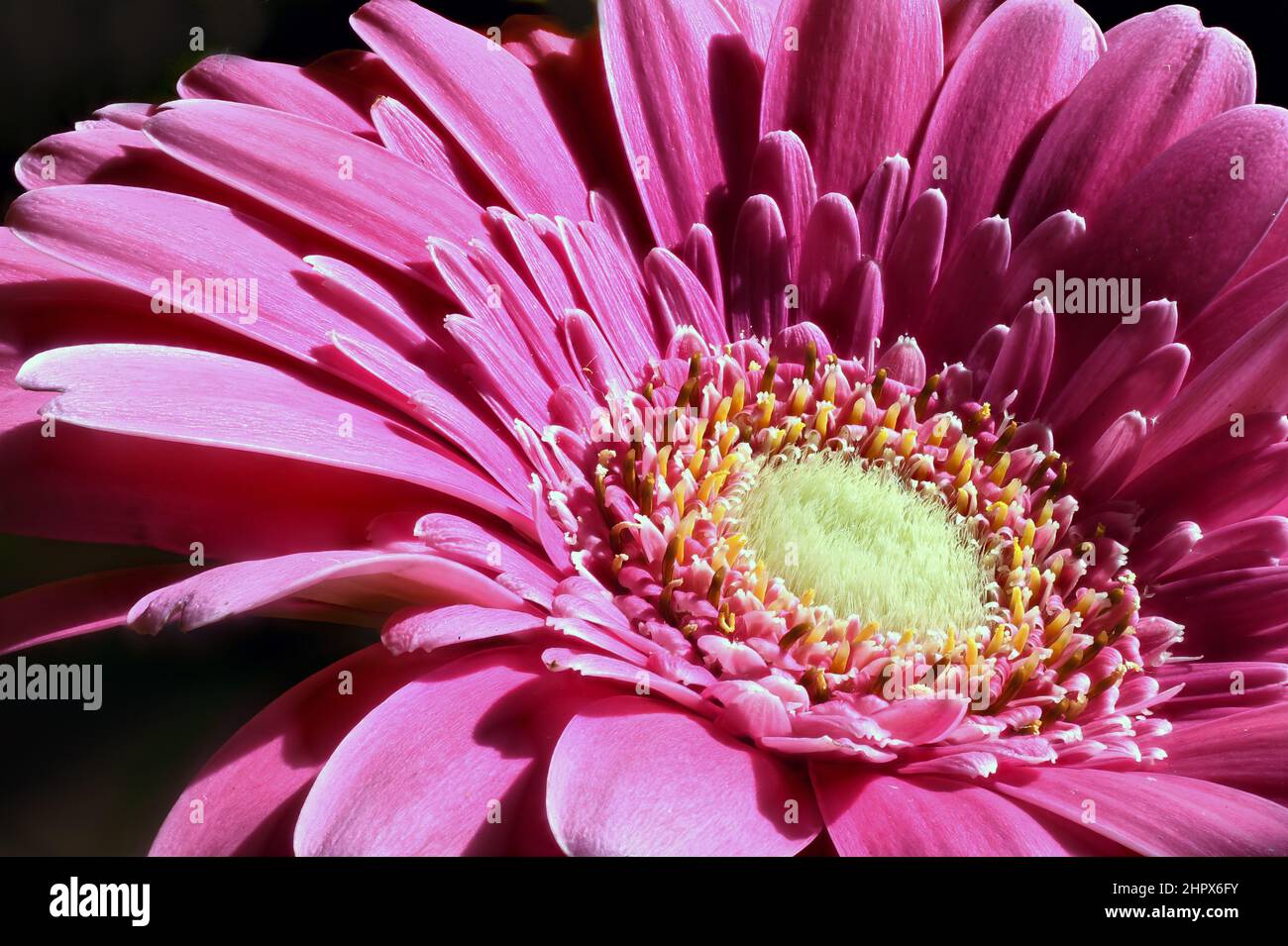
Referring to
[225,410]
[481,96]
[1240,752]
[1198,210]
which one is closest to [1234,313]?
[1198,210]

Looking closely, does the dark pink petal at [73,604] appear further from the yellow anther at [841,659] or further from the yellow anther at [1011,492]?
the yellow anther at [1011,492]

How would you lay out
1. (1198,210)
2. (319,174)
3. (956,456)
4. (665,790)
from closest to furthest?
(665,790), (319,174), (1198,210), (956,456)

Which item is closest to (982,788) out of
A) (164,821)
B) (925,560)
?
(925,560)

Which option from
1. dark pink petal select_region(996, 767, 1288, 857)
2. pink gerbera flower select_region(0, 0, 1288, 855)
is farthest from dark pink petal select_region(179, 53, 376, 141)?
dark pink petal select_region(996, 767, 1288, 857)

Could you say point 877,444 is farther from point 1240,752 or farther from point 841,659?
point 1240,752

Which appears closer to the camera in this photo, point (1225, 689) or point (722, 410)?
point (1225, 689)

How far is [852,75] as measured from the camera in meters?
0.69

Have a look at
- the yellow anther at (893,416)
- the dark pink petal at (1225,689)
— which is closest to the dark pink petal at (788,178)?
the yellow anther at (893,416)

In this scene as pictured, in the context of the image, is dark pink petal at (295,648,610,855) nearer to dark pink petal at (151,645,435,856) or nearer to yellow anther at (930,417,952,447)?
dark pink petal at (151,645,435,856)

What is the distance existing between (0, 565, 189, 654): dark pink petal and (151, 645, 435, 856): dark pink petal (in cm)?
7

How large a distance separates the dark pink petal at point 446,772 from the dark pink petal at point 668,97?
339mm

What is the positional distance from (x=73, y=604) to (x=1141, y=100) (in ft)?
1.96
